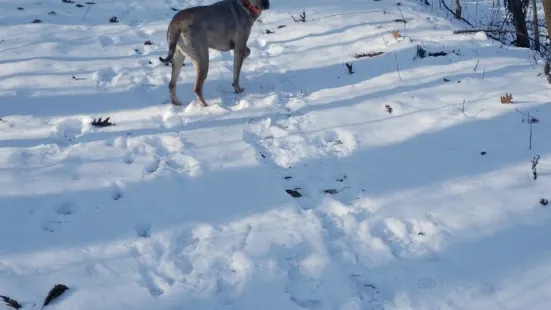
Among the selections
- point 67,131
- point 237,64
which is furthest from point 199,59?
point 67,131

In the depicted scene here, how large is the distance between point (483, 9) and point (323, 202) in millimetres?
15419

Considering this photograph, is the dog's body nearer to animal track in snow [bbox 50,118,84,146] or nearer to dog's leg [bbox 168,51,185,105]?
dog's leg [bbox 168,51,185,105]

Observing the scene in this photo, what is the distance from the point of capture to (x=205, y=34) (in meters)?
6.88

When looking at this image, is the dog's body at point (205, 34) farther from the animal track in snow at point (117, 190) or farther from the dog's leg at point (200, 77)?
the animal track in snow at point (117, 190)

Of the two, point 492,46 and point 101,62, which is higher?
point 492,46

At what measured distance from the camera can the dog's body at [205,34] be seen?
263 inches

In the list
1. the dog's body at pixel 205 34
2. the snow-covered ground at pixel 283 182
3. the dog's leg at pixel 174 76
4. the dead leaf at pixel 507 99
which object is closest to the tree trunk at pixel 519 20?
the snow-covered ground at pixel 283 182

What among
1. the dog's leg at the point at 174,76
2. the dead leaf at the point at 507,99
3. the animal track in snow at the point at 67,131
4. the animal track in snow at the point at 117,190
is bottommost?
the animal track in snow at the point at 67,131

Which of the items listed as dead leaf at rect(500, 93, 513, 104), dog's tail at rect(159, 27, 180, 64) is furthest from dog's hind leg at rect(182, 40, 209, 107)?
dead leaf at rect(500, 93, 513, 104)

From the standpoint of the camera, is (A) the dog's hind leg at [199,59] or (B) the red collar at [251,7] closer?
(A) the dog's hind leg at [199,59]

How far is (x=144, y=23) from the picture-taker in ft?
36.1

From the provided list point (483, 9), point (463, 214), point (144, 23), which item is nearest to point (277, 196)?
point (463, 214)

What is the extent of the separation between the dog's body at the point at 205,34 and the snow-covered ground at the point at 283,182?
0.44 metres

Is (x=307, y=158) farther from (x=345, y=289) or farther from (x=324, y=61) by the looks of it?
(x=324, y=61)
